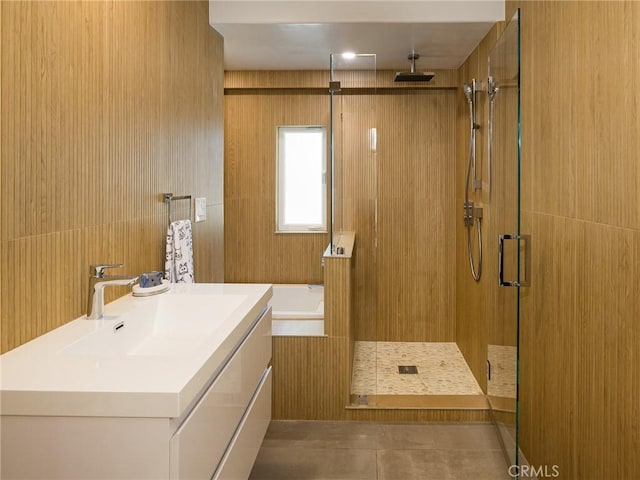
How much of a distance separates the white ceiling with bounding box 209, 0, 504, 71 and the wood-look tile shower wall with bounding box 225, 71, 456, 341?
907 mm

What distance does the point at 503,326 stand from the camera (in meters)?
2.73

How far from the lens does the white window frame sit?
4.95 metres

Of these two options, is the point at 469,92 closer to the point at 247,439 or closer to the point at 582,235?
the point at 582,235

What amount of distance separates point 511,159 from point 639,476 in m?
1.32

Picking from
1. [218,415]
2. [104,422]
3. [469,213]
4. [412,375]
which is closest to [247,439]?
[218,415]

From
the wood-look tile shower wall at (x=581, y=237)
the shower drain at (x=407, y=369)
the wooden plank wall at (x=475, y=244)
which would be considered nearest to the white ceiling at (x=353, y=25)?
the wooden plank wall at (x=475, y=244)

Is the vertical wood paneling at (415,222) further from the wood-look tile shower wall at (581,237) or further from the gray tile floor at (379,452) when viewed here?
the wood-look tile shower wall at (581,237)

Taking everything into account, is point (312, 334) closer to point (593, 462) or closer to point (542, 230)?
point (542, 230)

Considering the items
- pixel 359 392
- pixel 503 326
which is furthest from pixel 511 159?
pixel 359 392

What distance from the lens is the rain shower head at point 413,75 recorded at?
4.16m

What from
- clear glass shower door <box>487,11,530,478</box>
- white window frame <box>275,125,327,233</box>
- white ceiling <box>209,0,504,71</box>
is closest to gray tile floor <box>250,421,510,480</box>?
clear glass shower door <box>487,11,530,478</box>

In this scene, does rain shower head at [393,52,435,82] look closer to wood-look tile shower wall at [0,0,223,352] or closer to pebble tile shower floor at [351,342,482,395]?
wood-look tile shower wall at [0,0,223,352]

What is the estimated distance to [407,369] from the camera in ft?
13.7

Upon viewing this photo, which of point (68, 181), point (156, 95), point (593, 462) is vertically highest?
point (156, 95)
